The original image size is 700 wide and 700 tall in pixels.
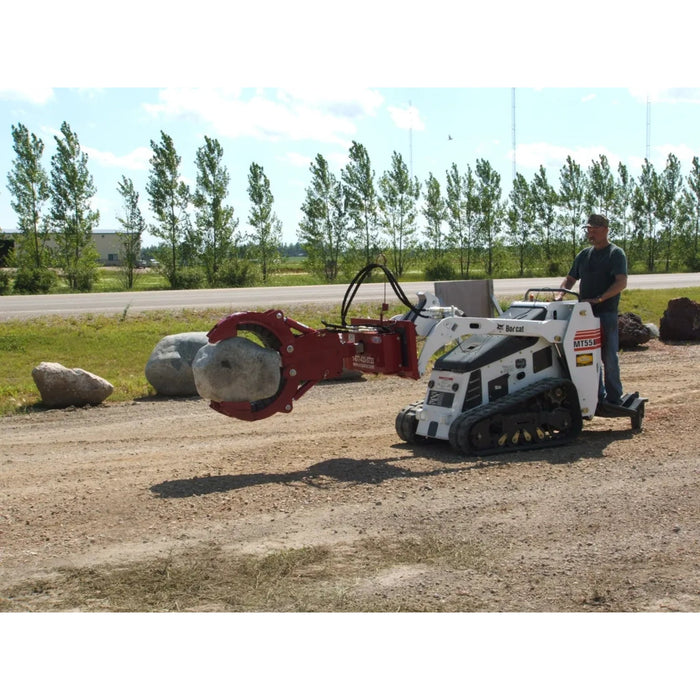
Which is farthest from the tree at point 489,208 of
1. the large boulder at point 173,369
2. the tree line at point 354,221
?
the large boulder at point 173,369

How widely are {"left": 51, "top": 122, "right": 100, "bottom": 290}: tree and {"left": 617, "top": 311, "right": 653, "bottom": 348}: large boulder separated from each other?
3028 centimetres

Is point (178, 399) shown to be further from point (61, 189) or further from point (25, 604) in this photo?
point (61, 189)

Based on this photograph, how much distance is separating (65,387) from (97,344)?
442 cm

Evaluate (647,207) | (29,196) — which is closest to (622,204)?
(647,207)

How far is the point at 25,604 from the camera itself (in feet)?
17.6

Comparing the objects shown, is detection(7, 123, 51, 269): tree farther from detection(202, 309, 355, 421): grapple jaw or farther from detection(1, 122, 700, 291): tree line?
detection(202, 309, 355, 421): grapple jaw

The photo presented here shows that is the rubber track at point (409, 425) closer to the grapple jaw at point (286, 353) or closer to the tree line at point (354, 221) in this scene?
the grapple jaw at point (286, 353)

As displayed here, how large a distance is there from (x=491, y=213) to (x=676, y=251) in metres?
14.3

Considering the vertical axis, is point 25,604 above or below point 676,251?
below

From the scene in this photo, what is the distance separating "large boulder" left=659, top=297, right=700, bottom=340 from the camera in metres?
18.8

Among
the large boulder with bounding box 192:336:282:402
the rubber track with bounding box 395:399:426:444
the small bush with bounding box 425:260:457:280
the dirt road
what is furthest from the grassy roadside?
the small bush with bounding box 425:260:457:280

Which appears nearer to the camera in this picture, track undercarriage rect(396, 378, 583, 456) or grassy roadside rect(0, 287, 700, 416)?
track undercarriage rect(396, 378, 583, 456)

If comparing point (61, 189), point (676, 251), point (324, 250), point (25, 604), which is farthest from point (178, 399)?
point (676, 251)

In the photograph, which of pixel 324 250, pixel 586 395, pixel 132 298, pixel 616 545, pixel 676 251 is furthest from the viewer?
pixel 676 251
